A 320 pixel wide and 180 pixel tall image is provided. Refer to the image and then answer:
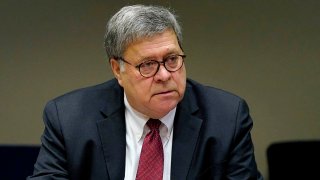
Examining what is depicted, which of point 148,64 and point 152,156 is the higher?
point 148,64

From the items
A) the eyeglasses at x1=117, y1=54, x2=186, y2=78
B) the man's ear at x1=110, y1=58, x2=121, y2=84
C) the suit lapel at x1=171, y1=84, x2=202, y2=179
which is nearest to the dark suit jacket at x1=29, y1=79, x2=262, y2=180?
the suit lapel at x1=171, y1=84, x2=202, y2=179

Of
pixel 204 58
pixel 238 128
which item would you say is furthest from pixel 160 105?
pixel 204 58

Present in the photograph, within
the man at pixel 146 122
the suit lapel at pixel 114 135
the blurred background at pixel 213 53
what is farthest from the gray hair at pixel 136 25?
the blurred background at pixel 213 53

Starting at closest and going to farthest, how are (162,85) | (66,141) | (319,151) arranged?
1. (162,85)
2. (66,141)
3. (319,151)

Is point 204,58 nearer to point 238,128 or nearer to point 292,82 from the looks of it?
point 292,82

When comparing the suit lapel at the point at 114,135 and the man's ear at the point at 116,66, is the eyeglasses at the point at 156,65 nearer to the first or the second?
the man's ear at the point at 116,66

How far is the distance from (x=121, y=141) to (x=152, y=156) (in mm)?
135

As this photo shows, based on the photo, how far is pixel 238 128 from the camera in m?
2.00

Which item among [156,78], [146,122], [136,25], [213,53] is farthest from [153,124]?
[213,53]

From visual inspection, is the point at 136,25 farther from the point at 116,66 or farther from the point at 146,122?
the point at 146,122

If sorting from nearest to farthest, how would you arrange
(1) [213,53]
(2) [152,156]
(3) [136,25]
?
(3) [136,25] → (2) [152,156] → (1) [213,53]

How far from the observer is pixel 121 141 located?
1991 mm

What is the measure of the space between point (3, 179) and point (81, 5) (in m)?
1.17

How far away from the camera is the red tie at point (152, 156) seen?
1.93 metres
